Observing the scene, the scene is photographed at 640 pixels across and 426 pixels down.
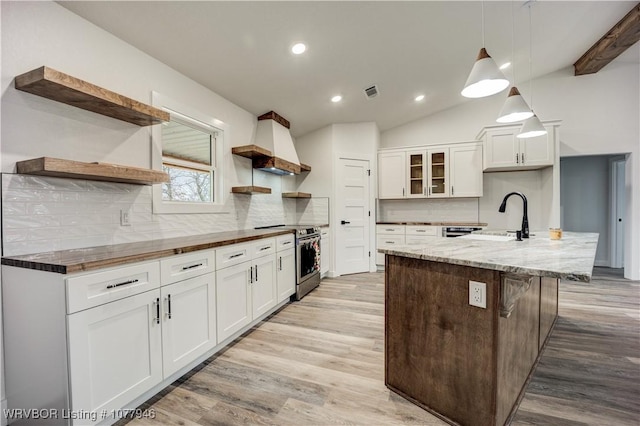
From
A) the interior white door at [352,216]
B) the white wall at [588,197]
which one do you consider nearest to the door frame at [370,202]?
the interior white door at [352,216]

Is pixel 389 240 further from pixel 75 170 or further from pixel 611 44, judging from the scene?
pixel 75 170

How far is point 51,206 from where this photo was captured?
1.75 metres

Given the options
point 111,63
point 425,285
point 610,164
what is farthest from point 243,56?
point 610,164

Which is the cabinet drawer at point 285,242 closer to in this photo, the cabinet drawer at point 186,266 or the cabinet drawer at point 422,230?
the cabinet drawer at point 186,266

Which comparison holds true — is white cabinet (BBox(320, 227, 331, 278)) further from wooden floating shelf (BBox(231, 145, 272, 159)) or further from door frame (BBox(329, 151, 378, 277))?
wooden floating shelf (BBox(231, 145, 272, 159))

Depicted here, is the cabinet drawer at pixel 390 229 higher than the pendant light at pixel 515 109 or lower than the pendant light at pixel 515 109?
lower

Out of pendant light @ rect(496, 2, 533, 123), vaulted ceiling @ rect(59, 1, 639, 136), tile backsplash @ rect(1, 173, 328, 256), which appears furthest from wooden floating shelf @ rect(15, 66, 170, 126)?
pendant light @ rect(496, 2, 533, 123)

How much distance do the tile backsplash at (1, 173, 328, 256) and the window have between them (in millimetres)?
151

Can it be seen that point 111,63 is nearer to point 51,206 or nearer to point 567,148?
Result: point 51,206

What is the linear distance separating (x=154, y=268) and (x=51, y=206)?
2.54 feet

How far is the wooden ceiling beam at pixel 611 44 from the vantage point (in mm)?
3417

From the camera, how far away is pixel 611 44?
12.6 ft

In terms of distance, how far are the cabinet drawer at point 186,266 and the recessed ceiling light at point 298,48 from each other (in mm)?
2130

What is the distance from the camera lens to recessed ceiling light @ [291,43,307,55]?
281 centimetres
